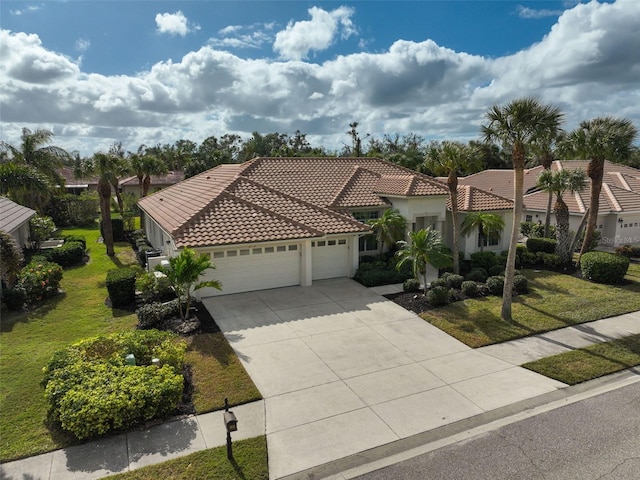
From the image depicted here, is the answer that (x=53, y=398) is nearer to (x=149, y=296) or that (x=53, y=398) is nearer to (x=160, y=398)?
(x=160, y=398)

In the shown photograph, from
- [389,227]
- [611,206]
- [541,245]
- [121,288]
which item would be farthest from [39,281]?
[611,206]

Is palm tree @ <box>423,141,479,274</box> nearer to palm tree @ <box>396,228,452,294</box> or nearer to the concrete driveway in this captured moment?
palm tree @ <box>396,228,452,294</box>

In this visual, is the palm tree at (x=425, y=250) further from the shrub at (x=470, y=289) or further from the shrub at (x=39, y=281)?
the shrub at (x=39, y=281)

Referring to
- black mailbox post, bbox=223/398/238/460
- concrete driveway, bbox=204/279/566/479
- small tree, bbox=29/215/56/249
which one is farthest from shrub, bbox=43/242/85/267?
black mailbox post, bbox=223/398/238/460

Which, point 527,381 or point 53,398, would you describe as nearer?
point 53,398

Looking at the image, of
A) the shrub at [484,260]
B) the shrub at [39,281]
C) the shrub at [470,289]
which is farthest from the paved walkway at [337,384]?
the shrub at [39,281]

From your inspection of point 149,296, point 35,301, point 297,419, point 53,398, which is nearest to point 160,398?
point 53,398

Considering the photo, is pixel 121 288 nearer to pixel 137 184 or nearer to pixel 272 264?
pixel 272 264

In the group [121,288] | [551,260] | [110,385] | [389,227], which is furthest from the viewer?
[551,260]
